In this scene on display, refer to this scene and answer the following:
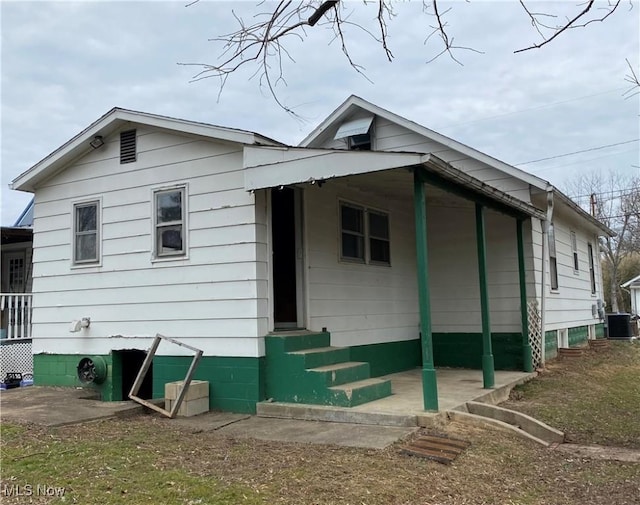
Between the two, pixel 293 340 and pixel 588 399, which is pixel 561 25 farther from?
pixel 588 399

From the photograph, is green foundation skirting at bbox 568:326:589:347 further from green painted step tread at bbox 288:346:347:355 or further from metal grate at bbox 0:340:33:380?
metal grate at bbox 0:340:33:380

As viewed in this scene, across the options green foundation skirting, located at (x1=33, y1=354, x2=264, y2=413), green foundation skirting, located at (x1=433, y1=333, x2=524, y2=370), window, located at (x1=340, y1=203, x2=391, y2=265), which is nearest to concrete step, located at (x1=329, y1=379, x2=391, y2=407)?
green foundation skirting, located at (x1=33, y1=354, x2=264, y2=413)

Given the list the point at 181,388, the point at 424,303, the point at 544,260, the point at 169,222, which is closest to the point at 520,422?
the point at 424,303

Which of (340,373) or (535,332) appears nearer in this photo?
(340,373)

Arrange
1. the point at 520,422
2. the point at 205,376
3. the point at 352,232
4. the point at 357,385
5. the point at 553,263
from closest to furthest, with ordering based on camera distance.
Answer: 1. the point at 520,422
2. the point at 357,385
3. the point at 205,376
4. the point at 352,232
5. the point at 553,263

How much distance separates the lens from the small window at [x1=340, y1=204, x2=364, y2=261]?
911 centimetres

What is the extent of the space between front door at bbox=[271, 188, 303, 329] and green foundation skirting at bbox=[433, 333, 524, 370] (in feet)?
12.9

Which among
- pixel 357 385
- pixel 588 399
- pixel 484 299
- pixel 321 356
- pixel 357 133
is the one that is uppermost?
pixel 357 133

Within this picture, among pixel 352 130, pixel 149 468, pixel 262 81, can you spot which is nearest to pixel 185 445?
pixel 149 468

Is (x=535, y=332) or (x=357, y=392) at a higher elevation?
(x=535, y=332)

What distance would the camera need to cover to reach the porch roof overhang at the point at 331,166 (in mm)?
6293

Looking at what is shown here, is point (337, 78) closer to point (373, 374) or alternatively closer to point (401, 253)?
point (373, 374)

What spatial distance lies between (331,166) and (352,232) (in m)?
2.89

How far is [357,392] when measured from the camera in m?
6.73
